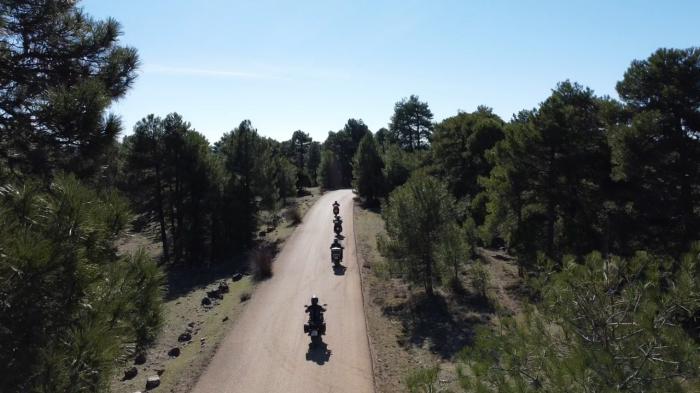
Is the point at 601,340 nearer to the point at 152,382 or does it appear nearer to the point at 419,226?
the point at 152,382

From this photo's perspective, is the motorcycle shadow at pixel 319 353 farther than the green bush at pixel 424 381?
Yes

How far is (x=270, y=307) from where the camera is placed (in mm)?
20125

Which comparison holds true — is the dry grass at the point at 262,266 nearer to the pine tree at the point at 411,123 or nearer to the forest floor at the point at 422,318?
the forest floor at the point at 422,318

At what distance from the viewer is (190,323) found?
19.9 metres

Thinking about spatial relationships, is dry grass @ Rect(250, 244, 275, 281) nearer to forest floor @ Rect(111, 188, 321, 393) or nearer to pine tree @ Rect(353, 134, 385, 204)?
forest floor @ Rect(111, 188, 321, 393)

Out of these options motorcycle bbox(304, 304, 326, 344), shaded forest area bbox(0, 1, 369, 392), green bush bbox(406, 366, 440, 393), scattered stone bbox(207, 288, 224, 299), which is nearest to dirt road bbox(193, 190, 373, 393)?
motorcycle bbox(304, 304, 326, 344)

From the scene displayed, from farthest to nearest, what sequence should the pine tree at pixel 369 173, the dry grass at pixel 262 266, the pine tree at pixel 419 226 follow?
the pine tree at pixel 369 173 → the dry grass at pixel 262 266 → the pine tree at pixel 419 226

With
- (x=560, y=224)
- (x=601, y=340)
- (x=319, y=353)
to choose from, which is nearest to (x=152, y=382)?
(x=319, y=353)

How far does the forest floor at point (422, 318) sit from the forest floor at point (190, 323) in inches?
238

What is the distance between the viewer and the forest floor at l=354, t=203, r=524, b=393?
14034 millimetres

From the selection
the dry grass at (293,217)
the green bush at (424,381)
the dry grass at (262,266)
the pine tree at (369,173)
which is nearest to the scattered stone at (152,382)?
the green bush at (424,381)

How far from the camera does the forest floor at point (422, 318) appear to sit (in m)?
14.0

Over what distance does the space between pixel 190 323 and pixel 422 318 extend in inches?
413

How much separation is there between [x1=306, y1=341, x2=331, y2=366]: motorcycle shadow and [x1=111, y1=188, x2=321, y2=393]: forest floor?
3.46 m
